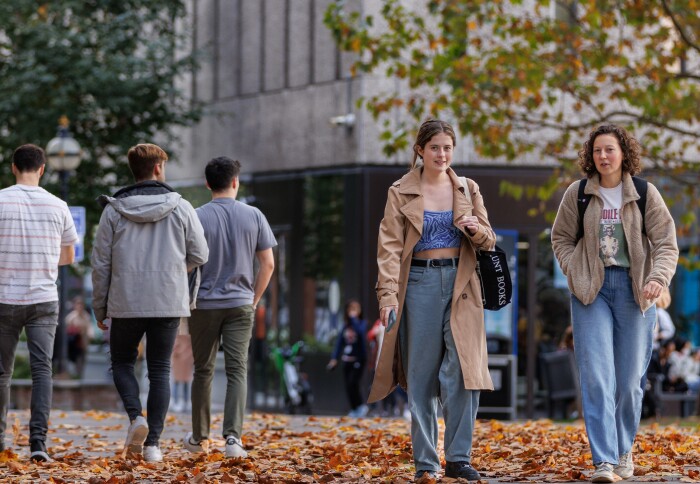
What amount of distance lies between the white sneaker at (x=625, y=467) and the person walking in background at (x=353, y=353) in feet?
49.2

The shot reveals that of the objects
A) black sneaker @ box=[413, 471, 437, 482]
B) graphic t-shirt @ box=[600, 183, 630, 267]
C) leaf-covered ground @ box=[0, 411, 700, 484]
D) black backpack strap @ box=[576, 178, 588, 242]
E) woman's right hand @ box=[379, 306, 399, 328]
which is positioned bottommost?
leaf-covered ground @ box=[0, 411, 700, 484]

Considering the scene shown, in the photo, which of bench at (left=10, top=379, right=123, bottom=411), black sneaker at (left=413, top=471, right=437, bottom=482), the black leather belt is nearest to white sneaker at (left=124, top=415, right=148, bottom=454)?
black sneaker at (left=413, top=471, right=437, bottom=482)

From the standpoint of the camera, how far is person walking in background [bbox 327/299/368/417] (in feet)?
77.4

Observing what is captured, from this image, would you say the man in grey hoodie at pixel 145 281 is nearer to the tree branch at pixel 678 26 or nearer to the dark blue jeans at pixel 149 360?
the dark blue jeans at pixel 149 360

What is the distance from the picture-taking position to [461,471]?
26.7ft

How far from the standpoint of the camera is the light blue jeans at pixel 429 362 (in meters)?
8.17

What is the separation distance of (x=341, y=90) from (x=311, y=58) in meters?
1.34


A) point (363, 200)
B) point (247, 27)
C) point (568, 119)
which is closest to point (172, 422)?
point (363, 200)

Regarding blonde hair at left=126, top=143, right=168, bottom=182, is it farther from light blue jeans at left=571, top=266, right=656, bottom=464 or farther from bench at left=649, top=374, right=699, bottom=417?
bench at left=649, top=374, right=699, bottom=417

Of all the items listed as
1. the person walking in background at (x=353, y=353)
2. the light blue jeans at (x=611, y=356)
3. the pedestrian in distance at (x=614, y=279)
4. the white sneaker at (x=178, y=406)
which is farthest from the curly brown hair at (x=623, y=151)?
the person walking in background at (x=353, y=353)

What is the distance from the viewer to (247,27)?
30.2 meters

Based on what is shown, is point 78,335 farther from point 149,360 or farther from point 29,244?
point 149,360

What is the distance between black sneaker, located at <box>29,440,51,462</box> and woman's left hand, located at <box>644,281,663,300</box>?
13.0 feet

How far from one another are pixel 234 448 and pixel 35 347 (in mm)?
1400
